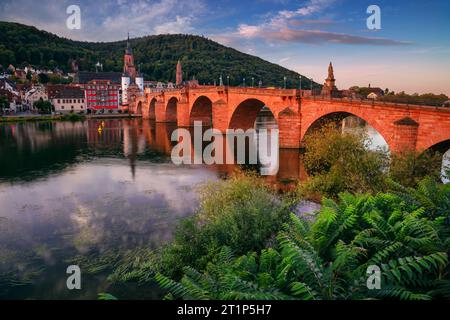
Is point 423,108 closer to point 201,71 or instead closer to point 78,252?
point 78,252

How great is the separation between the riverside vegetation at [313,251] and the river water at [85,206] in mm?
1913

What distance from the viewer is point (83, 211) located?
22.1 m

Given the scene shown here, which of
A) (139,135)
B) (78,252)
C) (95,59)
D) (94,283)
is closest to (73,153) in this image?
(139,135)

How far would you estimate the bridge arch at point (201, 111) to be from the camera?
74.5 metres

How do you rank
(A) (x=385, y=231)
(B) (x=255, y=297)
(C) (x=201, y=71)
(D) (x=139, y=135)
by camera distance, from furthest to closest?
(C) (x=201, y=71) → (D) (x=139, y=135) → (A) (x=385, y=231) → (B) (x=255, y=297)

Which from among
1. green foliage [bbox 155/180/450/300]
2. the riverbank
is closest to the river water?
green foliage [bbox 155/180/450/300]

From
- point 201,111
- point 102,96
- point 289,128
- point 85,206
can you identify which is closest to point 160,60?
point 102,96

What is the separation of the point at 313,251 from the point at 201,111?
239 feet

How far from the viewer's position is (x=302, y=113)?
43000 millimetres

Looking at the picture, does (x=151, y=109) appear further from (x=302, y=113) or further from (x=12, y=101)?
(x=302, y=113)

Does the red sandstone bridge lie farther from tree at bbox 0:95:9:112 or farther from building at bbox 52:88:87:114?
tree at bbox 0:95:9:112

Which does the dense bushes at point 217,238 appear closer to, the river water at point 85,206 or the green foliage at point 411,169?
the river water at point 85,206

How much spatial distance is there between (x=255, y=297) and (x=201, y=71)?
161 meters

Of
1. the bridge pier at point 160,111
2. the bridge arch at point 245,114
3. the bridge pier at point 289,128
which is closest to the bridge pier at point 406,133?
the bridge pier at point 289,128
